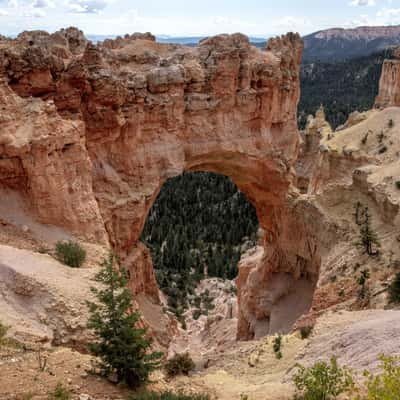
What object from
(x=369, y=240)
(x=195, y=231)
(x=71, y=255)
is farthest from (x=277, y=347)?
(x=195, y=231)

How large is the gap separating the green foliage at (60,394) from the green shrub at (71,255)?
19.5ft

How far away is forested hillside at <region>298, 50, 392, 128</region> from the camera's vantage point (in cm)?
9075

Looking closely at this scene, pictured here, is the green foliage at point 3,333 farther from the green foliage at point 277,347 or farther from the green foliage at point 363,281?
the green foliage at point 363,281

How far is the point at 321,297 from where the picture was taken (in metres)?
16.4

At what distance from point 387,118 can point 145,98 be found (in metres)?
18.2

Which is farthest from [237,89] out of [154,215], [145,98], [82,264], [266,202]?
[154,215]

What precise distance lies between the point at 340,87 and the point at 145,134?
4353 inches

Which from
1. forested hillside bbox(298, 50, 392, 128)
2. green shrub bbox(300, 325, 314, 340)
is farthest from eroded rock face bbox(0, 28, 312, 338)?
forested hillside bbox(298, 50, 392, 128)

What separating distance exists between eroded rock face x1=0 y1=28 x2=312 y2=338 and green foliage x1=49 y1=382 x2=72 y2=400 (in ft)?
27.9

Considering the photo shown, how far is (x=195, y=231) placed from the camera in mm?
47219

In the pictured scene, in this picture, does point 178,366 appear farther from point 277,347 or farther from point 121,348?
point 121,348

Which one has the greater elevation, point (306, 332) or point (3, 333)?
point (3, 333)

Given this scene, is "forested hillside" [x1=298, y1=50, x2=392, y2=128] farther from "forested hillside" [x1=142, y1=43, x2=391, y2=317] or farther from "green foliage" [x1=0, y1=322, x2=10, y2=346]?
"green foliage" [x1=0, y1=322, x2=10, y2=346]

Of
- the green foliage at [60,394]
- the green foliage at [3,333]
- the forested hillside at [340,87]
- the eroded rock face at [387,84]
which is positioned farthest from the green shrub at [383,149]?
the forested hillside at [340,87]
